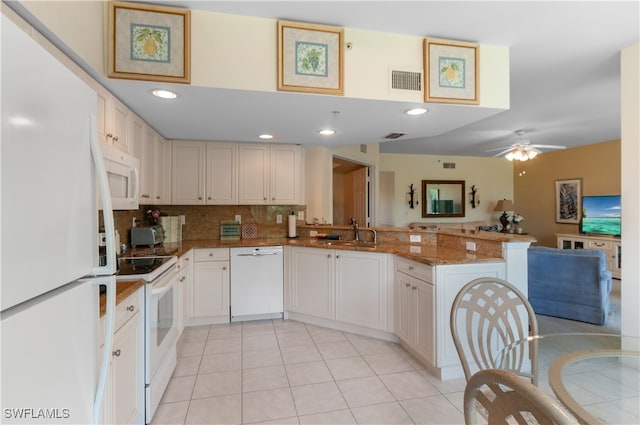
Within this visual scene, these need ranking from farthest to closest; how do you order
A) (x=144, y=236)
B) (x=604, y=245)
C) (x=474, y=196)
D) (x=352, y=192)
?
1. (x=474, y=196)
2. (x=352, y=192)
3. (x=604, y=245)
4. (x=144, y=236)

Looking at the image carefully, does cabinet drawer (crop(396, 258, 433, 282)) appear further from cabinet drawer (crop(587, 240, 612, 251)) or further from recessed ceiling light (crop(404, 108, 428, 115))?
cabinet drawer (crop(587, 240, 612, 251))

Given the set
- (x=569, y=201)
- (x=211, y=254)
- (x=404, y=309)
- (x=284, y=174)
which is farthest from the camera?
(x=569, y=201)

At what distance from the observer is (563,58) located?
101 inches

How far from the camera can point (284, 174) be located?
159 inches

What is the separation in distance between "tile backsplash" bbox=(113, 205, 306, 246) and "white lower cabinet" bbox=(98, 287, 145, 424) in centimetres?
229

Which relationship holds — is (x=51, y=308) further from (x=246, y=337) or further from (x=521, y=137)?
(x=521, y=137)

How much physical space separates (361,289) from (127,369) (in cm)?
212

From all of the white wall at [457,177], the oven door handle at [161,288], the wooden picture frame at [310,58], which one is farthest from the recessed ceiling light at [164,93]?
the white wall at [457,177]

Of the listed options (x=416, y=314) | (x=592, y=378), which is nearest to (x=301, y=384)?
(x=416, y=314)

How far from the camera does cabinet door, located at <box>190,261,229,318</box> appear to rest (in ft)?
11.2

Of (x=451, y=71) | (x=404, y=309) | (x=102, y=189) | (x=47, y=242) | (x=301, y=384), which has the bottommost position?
(x=301, y=384)

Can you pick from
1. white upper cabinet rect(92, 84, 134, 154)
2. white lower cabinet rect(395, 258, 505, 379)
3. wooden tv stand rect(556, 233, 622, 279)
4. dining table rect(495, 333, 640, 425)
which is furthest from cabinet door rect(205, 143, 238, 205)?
wooden tv stand rect(556, 233, 622, 279)

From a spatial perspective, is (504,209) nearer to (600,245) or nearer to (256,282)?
(600,245)

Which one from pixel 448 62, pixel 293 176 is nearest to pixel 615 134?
pixel 448 62
